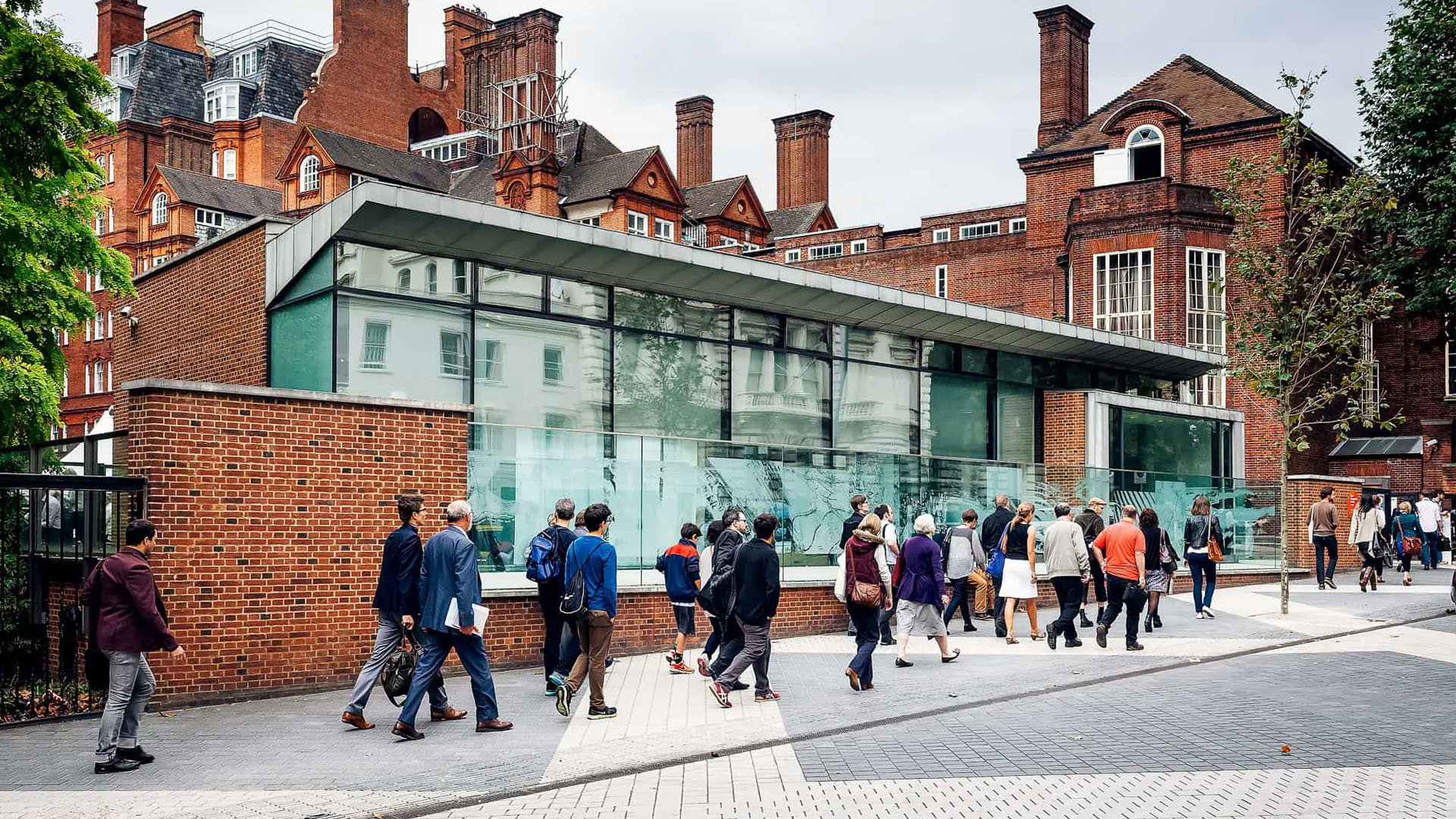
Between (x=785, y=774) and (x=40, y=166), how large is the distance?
16.4m

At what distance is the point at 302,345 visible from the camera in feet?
50.3

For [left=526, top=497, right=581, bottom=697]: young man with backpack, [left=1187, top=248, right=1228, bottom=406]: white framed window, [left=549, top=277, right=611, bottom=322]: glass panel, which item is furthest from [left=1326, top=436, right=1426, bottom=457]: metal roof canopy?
[left=526, top=497, right=581, bottom=697]: young man with backpack

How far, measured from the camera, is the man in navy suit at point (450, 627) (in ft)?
31.6

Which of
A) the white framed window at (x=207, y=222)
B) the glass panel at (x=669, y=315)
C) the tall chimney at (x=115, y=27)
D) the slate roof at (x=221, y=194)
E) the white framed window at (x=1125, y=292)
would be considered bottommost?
the glass panel at (x=669, y=315)

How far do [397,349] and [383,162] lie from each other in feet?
157

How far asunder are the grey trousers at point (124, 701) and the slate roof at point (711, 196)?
5518 centimetres

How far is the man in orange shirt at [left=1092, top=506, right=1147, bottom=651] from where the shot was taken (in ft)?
48.2

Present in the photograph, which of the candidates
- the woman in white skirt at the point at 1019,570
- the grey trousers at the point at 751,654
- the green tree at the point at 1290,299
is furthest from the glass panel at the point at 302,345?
the green tree at the point at 1290,299

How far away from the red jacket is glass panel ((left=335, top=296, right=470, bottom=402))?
19.9 ft

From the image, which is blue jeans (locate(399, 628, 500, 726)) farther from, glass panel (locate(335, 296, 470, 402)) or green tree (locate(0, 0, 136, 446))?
green tree (locate(0, 0, 136, 446))

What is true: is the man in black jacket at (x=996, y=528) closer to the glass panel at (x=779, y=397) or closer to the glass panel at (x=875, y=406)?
the glass panel at (x=779, y=397)

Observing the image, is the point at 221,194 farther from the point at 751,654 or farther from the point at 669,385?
the point at 751,654

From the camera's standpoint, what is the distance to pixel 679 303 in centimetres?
1858

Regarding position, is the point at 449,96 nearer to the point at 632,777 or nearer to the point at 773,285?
the point at 773,285
